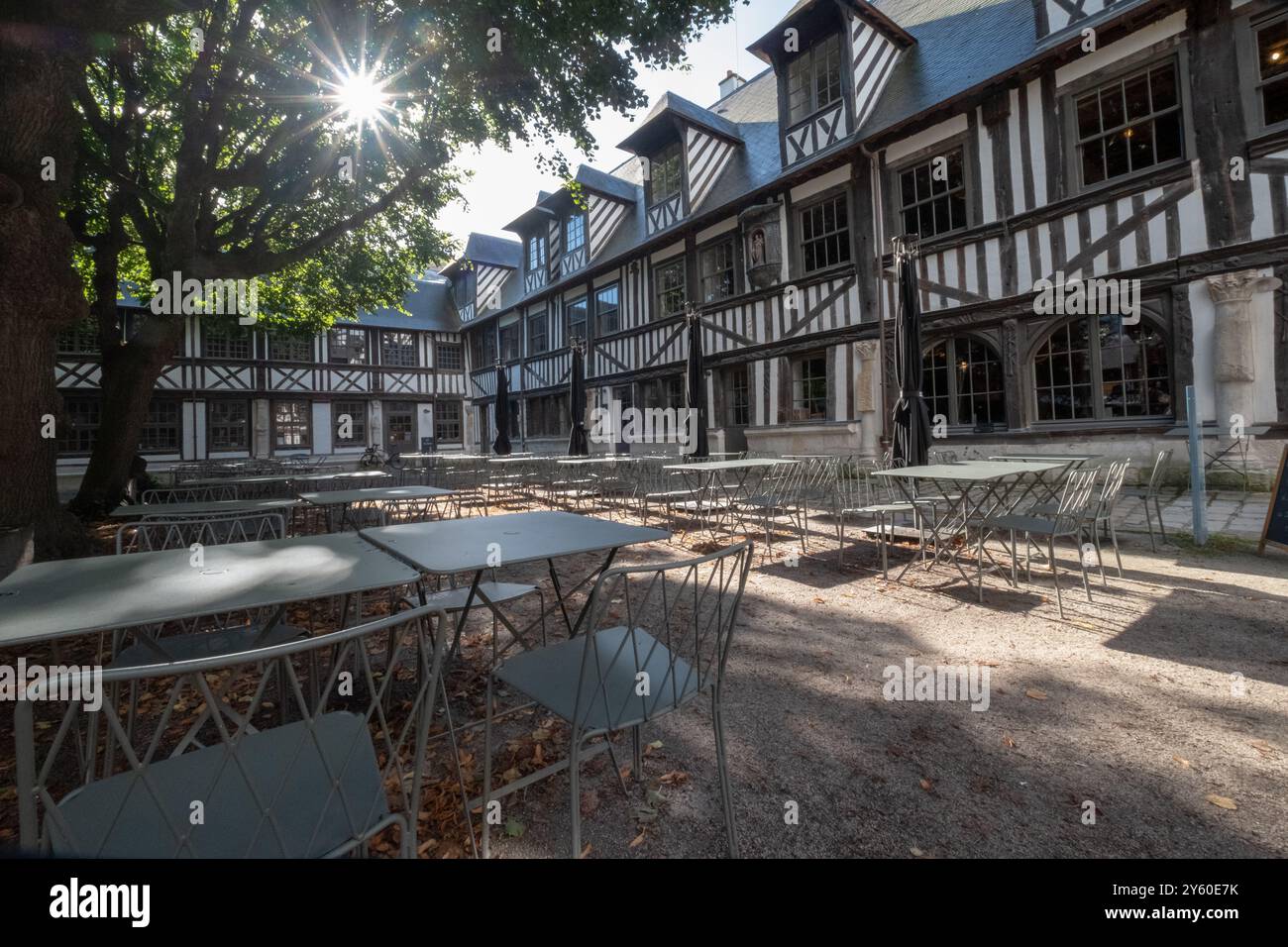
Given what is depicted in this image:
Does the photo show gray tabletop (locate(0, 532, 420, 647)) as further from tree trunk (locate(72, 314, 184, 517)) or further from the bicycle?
the bicycle

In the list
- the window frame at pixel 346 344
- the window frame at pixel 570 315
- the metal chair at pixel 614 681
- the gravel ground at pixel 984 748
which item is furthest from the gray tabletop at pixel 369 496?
the window frame at pixel 346 344

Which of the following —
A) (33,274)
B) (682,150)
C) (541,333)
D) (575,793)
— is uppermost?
(682,150)

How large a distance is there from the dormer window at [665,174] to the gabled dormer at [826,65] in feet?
10.3

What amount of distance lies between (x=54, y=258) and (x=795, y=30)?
37.4 ft

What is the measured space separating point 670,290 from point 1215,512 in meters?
10.8

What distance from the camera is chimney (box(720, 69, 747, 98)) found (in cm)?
1609

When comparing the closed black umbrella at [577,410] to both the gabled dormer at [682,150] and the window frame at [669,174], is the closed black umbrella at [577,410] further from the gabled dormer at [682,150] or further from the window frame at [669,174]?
the window frame at [669,174]

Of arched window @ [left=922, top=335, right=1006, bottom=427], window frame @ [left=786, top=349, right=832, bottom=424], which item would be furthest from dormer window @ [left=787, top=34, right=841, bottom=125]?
arched window @ [left=922, top=335, right=1006, bottom=427]

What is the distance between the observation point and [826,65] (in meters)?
10.2

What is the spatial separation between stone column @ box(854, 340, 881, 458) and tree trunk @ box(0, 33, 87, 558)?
9.89m

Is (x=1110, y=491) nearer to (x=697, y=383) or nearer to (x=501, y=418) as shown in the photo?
(x=697, y=383)

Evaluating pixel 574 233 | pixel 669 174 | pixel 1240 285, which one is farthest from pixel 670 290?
pixel 1240 285
